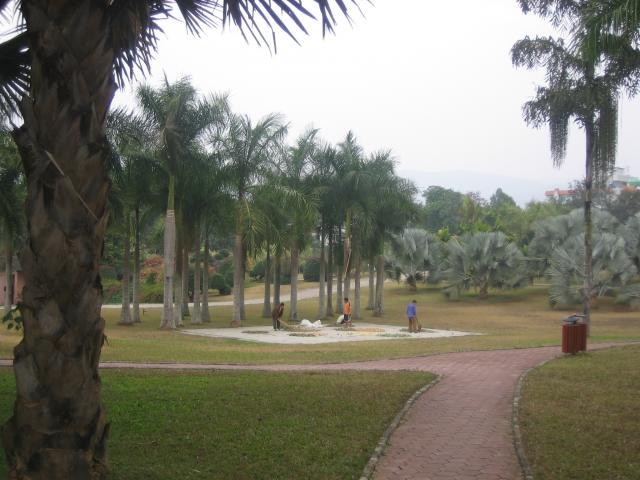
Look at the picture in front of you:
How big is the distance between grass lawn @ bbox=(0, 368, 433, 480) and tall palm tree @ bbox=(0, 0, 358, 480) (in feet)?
4.40

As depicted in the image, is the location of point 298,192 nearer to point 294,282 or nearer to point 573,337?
point 294,282

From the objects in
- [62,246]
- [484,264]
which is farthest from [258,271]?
[62,246]

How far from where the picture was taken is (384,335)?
999 inches

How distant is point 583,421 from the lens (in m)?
8.02

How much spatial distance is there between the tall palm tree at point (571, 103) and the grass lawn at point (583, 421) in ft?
31.6

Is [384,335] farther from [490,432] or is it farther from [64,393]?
[64,393]

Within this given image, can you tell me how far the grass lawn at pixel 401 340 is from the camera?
53.4 feet

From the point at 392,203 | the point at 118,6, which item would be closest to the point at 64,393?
the point at 118,6

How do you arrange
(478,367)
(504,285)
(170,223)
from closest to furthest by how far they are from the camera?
(478,367) < (170,223) < (504,285)

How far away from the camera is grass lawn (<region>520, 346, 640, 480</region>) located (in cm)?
623

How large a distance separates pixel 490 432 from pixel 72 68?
5.99 m

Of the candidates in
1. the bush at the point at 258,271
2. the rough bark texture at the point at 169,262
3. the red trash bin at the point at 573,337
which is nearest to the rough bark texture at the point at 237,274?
the rough bark texture at the point at 169,262

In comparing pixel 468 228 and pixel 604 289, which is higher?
pixel 468 228

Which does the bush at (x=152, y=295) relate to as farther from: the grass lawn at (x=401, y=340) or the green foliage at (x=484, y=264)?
the green foliage at (x=484, y=264)
